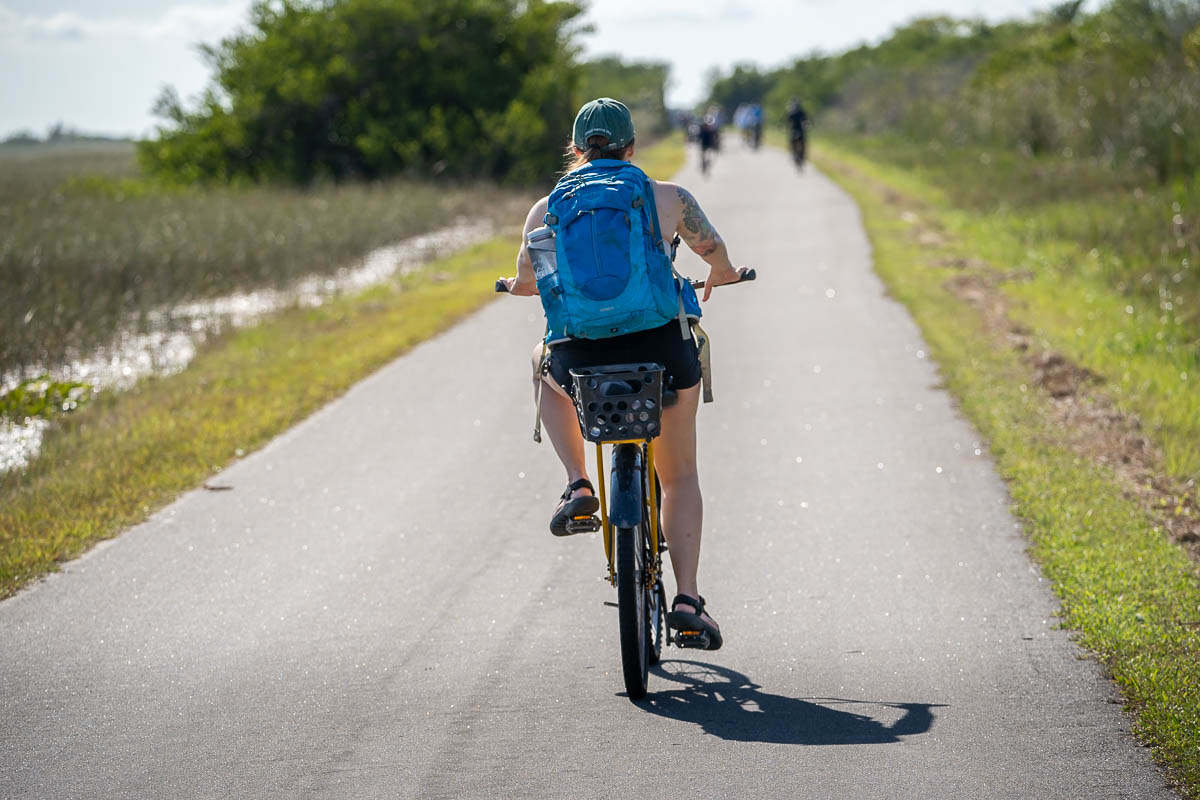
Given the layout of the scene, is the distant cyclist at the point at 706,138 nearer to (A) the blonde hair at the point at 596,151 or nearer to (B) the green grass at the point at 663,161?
(B) the green grass at the point at 663,161

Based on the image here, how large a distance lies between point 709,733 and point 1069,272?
41.6 feet

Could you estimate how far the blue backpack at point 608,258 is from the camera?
4.25m

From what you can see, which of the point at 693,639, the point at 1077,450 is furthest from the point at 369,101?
the point at 693,639

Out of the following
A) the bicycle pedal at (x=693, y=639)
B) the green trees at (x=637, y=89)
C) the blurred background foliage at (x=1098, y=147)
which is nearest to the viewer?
the bicycle pedal at (x=693, y=639)

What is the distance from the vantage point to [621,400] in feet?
14.0

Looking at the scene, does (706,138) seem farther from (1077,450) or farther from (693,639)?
(693,639)

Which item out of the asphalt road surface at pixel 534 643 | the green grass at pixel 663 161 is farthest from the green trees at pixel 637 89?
the asphalt road surface at pixel 534 643

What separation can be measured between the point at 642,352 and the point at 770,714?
4.33 feet

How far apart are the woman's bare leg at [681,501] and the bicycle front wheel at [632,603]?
0.23 meters

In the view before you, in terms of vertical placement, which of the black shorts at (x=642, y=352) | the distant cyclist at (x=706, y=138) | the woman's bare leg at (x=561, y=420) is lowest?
the woman's bare leg at (x=561, y=420)

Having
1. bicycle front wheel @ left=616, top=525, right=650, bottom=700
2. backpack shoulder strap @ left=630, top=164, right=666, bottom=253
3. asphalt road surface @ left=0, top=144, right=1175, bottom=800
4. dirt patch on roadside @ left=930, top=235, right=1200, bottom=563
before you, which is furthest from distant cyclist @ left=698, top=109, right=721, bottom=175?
bicycle front wheel @ left=616, top=525, right=650, bottom=700

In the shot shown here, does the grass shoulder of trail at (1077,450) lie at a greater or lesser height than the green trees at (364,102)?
lesser

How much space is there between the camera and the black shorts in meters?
4.43

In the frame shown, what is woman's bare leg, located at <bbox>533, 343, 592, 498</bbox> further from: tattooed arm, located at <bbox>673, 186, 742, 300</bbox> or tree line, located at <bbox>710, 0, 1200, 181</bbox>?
tree line, located at <bbox>710, 0, 1200, 181</bbox>
